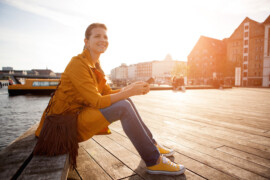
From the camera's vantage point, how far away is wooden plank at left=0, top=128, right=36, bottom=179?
1.12 meters

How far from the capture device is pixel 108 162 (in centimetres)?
177

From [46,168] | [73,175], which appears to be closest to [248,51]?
[73,175]

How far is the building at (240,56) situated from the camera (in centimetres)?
3875

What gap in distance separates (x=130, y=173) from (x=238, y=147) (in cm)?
149

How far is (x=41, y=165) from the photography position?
1.13 metres

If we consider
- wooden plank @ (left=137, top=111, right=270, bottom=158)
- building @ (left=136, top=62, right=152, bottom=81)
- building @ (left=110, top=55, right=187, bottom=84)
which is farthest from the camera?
building @ (left=136, top=62, right=152, bottom=81)

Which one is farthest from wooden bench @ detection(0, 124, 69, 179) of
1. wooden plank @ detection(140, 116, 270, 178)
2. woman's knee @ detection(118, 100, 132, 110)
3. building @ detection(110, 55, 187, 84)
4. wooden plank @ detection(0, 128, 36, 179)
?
building @ detection(110, 55, 187, 84)

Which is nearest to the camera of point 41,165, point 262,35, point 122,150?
point 41,165

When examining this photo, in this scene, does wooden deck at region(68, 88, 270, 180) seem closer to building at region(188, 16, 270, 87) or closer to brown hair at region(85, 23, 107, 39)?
brown hair at region(85, 23, 107, 39)

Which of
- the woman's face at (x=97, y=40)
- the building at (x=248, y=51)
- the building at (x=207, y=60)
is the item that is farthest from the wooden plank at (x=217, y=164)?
the building at (x=207, y=60)

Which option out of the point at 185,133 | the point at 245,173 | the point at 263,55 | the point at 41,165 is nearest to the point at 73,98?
the point at 41,165

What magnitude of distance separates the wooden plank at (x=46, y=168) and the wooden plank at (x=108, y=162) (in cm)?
52

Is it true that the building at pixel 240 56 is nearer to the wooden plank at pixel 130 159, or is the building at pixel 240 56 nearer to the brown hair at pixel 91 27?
the wooden plank at pixel 130 159

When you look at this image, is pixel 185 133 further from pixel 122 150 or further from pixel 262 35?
pixel 262 35
